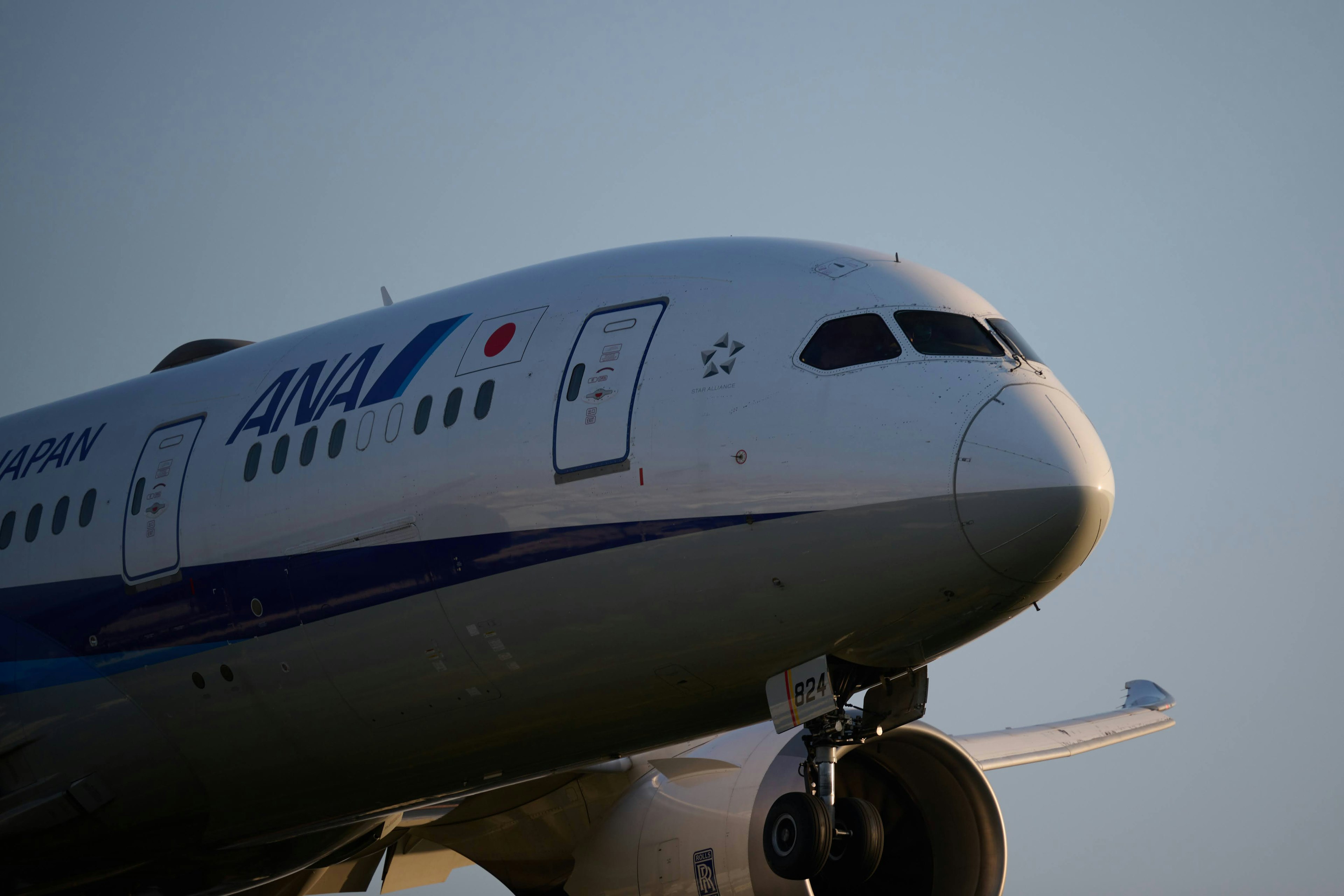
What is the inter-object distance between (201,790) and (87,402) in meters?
3.62

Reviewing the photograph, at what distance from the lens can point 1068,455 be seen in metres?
6.82

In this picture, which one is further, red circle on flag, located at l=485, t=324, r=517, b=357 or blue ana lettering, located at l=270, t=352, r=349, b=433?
blue ana lettering, located at l=270, t=352, r=349, b=433

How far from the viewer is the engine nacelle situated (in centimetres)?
1055

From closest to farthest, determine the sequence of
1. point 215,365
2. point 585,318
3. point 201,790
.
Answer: point 585,318 → point 201,790 → point 215,365

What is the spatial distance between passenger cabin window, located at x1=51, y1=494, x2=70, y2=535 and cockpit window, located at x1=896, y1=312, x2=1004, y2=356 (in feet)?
21.5

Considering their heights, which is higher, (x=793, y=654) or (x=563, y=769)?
(x=793, y=654)

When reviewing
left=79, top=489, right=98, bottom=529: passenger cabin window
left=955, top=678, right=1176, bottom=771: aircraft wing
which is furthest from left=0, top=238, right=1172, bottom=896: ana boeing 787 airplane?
left=955, top=678, right=1176, bottom=771: aircraft wing

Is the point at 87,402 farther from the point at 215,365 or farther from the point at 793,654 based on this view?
the point at 793,654

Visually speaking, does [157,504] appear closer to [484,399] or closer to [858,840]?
[484,399]

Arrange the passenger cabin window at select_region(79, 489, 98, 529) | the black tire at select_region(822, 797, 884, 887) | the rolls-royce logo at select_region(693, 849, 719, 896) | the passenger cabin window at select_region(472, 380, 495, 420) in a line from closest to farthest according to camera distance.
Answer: the black tire at select_region(822, 797, 884, 887) < the passenger cabin window at select_region(472, 380, 495, 420) < the passenger cabin window at select_region(79, 489, 98, 529) < the rolls-royce logo at select_region(693, 849, 719, 896)

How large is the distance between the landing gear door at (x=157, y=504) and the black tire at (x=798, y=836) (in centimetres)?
461

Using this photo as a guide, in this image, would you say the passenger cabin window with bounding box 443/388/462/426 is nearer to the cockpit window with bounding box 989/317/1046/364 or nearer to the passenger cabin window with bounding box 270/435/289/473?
the passenger cabin window with bounding box 270/435/289/473

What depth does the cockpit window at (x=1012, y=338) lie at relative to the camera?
771cm

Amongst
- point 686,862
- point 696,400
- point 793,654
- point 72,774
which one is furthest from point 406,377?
point 686,862
